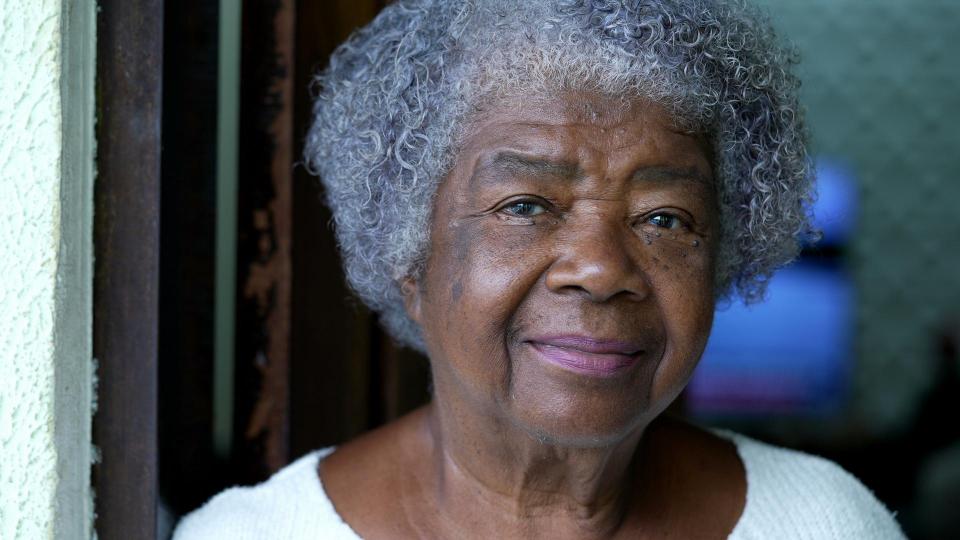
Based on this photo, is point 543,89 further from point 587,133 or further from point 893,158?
point 893,158

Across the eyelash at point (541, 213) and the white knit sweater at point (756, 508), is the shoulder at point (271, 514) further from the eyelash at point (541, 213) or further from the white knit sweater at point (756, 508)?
the eyelash at point (541, 213)

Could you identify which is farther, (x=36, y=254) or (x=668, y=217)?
(x=668, y=217)

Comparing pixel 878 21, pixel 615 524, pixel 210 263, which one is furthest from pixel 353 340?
pixel 878 21

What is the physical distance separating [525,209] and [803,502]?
34.1 inches

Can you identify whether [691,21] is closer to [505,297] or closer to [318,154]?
[505,297]

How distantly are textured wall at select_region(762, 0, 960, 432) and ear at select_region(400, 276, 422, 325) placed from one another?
494 cm

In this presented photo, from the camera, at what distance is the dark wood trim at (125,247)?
1.67m

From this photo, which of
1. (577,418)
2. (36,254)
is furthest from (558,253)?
(36,254)

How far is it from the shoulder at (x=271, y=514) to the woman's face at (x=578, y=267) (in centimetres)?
44

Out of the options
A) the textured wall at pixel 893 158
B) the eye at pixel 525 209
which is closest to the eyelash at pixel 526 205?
the eye at pixel 525 209

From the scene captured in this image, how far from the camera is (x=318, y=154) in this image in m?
2.11

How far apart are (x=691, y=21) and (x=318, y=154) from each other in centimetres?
82

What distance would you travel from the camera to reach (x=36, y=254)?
1521mm

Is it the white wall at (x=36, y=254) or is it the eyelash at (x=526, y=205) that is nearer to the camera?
the white wall at (x=36, y=254)
